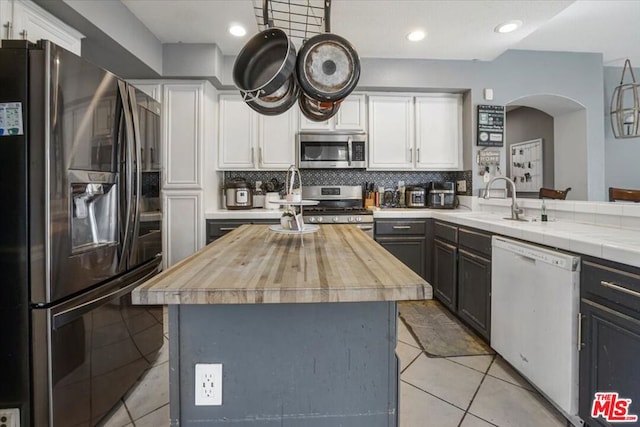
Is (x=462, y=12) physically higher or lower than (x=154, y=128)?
higher

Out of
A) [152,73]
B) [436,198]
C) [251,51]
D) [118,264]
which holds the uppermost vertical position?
[152,73]

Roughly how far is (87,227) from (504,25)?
3.37 metres

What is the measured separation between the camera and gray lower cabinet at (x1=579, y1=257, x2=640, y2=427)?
1261 millimetres

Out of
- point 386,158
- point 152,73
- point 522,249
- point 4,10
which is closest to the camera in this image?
point 4,10

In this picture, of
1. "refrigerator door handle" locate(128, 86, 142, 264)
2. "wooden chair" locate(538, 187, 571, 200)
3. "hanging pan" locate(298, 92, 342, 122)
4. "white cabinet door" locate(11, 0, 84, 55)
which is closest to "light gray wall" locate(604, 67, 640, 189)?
"wooden chair" locate(538, 187, 571, 200)

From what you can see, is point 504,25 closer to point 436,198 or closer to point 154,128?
point 436,198

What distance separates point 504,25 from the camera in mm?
2811

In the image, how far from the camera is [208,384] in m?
1.01

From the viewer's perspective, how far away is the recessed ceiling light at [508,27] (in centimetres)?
278

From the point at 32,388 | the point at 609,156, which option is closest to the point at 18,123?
the point at 32,388

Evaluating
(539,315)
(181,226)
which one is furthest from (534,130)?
(181,226)

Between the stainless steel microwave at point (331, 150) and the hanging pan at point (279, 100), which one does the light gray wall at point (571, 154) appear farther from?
the hanging pan at point (279, 100)

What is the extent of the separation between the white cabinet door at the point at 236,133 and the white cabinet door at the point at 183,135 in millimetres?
340

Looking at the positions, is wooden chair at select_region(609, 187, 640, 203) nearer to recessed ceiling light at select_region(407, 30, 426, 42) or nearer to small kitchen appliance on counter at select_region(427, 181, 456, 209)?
small kitchen appliance on counter at select_region(427, 181, 456, 209)
